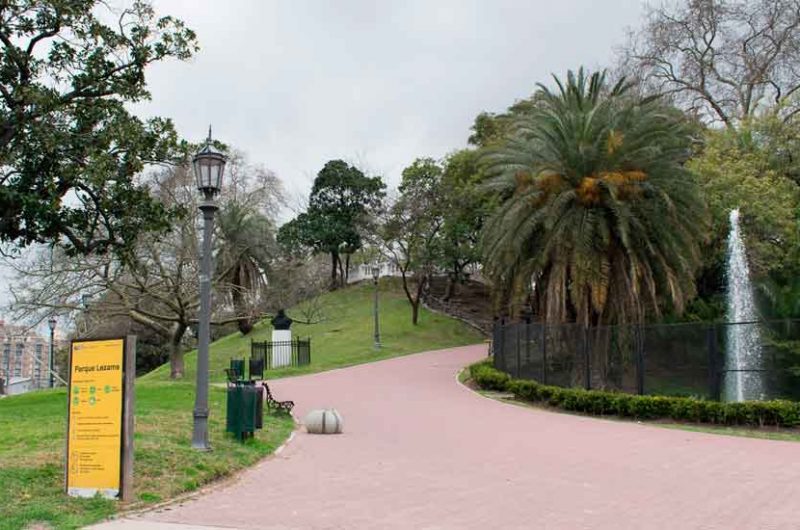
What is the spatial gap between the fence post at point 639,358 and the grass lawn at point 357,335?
17398 millimetres

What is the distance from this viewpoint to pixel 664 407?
17.5m

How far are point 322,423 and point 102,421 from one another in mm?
6252

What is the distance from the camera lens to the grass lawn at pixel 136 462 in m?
7.62

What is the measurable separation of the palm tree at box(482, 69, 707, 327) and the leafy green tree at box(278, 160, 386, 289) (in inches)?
1554

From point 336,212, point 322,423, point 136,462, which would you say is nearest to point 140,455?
point 136,462

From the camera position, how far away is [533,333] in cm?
2400

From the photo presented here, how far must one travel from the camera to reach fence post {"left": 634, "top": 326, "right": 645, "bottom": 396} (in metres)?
19.3

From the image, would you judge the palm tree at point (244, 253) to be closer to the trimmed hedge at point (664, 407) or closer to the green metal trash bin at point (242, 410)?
the trimmed hedge at point (664, 407)

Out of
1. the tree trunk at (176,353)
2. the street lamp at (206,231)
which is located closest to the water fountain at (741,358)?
the street lamp at (206,231)

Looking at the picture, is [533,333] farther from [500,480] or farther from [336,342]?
[336,342]

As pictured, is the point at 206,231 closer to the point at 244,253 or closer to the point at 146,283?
the point at 146,283

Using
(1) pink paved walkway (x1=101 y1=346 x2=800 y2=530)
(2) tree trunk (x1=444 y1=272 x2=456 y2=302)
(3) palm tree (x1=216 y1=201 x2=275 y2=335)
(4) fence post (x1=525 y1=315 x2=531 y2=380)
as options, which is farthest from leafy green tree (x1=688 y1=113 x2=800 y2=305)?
(2) tree trunk (x1=444 y1=272 x2=456 y2=302)

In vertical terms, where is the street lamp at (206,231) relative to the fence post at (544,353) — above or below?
above

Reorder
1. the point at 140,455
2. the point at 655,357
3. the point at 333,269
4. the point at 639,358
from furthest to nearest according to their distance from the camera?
the point at 333,269, the point at 655,357, the point at 639,358, the point at 140,455
